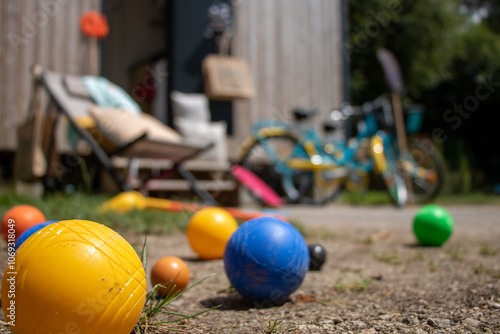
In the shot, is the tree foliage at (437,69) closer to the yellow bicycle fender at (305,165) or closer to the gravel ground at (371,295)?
the yellow bicycle fender at (305,165)

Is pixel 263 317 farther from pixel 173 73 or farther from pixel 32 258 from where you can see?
pixel 173 73

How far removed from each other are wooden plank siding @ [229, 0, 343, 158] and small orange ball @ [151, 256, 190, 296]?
211 inches

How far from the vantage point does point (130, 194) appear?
3.91 m

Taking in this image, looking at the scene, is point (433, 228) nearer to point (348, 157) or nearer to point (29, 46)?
point (348, 157)

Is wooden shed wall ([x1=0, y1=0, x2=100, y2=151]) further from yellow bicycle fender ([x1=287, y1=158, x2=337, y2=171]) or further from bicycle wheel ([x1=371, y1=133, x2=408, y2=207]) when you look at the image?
bicycle wheel ([x1=371, y1=133, x2=408, y2=207])

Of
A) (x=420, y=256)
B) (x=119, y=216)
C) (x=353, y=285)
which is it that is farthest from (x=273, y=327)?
(x=119, y=216)

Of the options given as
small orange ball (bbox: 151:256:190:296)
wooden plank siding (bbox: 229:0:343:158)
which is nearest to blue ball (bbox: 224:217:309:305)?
small orange ball (bbox: 151:256:190:296)

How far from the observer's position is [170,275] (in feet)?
5.59

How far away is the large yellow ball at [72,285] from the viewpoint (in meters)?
1.03

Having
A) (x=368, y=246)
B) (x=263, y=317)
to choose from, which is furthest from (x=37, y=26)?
(x=263, y=317)

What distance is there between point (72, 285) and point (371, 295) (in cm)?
110

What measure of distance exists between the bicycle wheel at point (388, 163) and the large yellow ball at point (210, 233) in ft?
12.9

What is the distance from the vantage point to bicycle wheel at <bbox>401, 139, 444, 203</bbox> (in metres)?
6.04

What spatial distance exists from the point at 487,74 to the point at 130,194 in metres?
13.4
